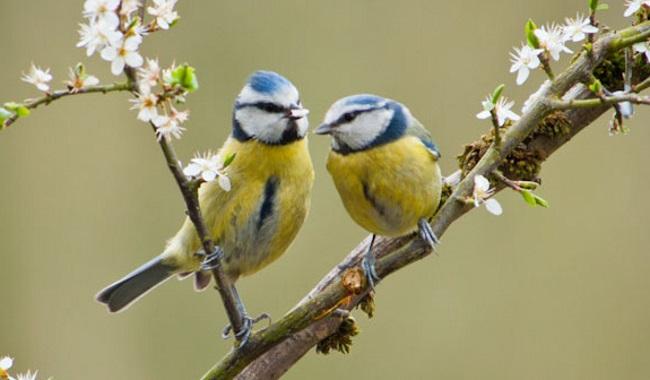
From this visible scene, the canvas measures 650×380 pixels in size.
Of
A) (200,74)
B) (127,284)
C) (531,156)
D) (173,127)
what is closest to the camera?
(173,127)

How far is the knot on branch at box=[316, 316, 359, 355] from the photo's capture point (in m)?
2.02

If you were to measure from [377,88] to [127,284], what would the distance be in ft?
5.84

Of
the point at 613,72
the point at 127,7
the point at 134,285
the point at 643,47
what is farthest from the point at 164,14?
the point at 134,285

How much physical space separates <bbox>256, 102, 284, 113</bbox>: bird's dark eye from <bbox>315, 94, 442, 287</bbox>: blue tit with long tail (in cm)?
Answer: 9

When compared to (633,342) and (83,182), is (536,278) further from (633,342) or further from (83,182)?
(83,182)

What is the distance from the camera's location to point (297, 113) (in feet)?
6.27

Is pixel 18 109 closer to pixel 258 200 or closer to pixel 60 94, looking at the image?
pixel 60 94

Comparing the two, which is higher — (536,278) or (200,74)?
(200,74)

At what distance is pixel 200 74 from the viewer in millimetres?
3902

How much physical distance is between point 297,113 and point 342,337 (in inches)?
17.5

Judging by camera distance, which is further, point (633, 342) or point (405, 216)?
point (633, 342)

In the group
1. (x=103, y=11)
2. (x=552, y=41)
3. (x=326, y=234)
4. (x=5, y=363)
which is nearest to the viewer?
(x=103, y=11)

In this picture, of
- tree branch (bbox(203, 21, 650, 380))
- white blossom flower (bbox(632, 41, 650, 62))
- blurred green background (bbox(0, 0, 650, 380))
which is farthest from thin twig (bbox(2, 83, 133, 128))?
blurred green background (bbox(0, 0, 650, 380))

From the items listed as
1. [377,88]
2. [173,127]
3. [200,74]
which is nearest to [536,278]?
[377,88]
